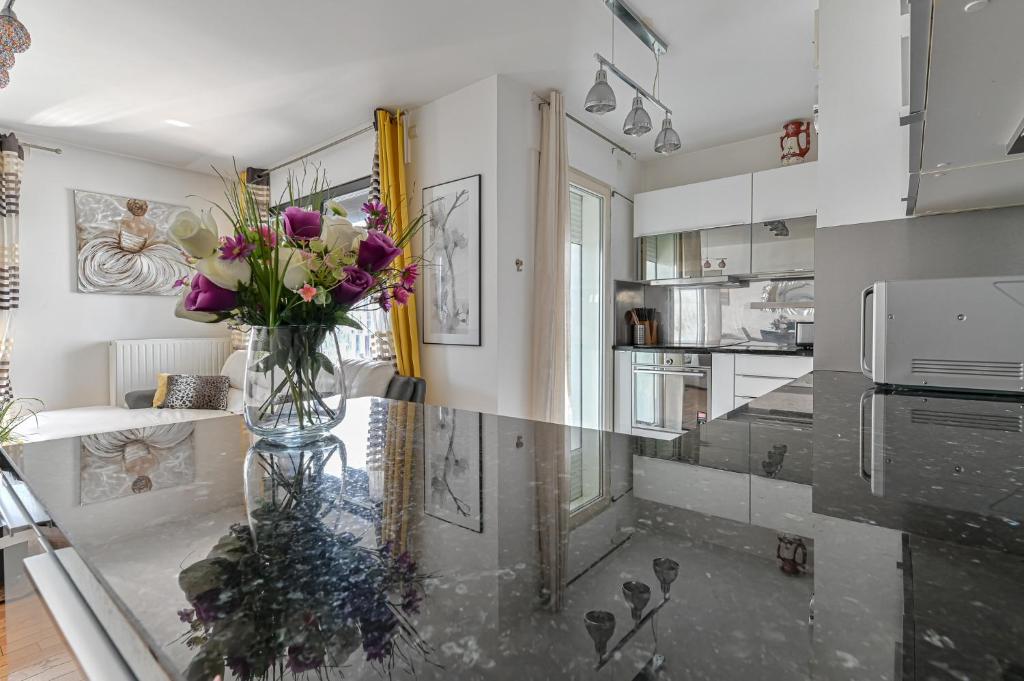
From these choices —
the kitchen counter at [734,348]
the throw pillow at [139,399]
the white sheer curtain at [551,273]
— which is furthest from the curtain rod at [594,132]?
the throw pillow at [139,399]

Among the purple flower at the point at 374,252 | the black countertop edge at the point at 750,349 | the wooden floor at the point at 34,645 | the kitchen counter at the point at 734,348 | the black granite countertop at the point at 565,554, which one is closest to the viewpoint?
the black granite countertop at the point at 565,554

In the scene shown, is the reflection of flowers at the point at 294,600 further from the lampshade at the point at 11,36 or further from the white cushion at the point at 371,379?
the white cushion at the point at 371,379

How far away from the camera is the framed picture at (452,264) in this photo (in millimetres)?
3189

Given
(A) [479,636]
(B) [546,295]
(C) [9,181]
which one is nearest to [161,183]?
(C) [9,181]

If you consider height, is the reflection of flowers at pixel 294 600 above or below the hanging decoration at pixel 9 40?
below

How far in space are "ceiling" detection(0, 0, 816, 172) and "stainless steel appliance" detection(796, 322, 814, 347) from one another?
1489 millimetres

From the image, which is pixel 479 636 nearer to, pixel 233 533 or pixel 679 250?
pixel 233 533

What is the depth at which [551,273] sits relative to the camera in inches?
133

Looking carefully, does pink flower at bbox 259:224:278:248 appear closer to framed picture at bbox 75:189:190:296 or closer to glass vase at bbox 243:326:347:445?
glass vase at bbox 243:326:347:445

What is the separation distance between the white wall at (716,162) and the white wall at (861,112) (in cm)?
227

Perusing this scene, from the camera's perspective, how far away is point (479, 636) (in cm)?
28

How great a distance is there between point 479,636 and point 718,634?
13 cm

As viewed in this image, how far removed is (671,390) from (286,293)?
3550 mm

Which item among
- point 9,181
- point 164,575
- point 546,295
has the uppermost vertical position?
point 9,181
